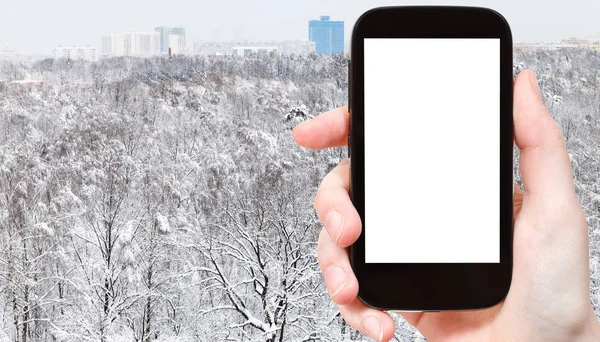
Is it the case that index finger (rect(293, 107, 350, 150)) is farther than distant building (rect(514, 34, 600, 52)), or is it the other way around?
distant building (rect(514, 34, 600, 52))

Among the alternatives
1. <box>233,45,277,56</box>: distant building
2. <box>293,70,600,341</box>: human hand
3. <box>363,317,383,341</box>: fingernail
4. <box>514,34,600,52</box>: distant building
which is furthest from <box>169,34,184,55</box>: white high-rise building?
<box>363,317,383,341</box>: fingernail

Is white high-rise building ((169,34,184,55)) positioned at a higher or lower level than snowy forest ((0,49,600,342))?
higher

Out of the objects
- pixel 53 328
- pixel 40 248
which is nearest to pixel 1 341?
pixel 53 328

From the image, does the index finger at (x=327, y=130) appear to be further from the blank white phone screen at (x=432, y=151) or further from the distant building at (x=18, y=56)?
the distant building at (x=18, y=56)

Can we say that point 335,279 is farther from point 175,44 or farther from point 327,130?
point 175,44

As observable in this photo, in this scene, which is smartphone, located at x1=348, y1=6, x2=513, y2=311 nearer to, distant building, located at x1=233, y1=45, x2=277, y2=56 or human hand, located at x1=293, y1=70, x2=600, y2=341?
human hand, located at x1=293, y1=70, x2=600, y2=341

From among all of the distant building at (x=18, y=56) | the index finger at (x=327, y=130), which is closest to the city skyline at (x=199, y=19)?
the distant building at (x=18, y=56)

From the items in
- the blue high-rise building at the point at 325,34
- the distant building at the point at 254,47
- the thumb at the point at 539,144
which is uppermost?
the blue high-rise building at the point at 325,34

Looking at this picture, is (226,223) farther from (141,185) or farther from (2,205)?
(2,205)

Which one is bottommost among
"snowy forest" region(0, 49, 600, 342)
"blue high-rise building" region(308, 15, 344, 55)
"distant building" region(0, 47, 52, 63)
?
"snowy forest" region(0, 49, 600, 342)
